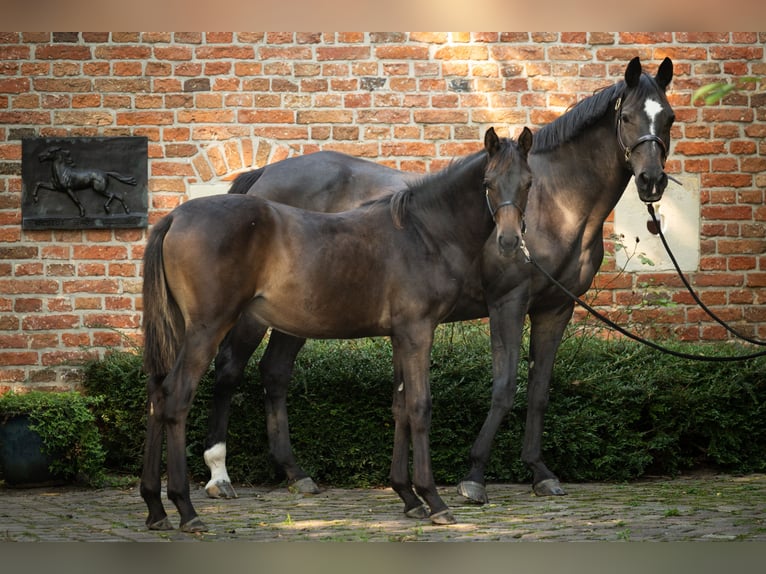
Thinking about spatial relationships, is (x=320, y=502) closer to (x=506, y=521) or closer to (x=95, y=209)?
(x=506, y=521)

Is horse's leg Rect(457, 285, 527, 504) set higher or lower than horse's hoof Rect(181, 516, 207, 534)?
higher

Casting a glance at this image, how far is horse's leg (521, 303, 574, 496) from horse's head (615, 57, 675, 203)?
970mm

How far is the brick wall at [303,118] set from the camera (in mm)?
8250

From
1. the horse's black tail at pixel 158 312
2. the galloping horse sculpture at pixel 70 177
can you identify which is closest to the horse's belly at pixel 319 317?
the horse's black tail at pixel 158 312

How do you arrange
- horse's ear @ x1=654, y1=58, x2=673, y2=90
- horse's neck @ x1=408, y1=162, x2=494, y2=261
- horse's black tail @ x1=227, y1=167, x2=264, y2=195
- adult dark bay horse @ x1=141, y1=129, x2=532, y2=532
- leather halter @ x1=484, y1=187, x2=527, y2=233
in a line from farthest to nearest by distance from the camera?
horse's black tail @ x1=227, y1=167, x2=264, y2=195 < horse's ear @ x1=654, y1=58, x2=673, y2=90 < horse's neck @ x1=408, y1=162, x2=494, y2=261 < leather halter @ x1=484, y1=187, x2=527, y2=233 < adult dark bay horse @ x1=141, y1=129, x2=532, y2=532

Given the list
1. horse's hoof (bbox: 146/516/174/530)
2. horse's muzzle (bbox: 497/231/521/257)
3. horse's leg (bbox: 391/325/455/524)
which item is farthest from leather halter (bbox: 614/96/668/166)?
horse's hoof (bbox: 146/516/174/530)

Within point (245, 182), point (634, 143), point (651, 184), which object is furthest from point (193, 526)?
point (634, 143)

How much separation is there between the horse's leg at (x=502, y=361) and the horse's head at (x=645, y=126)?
0.93 metres

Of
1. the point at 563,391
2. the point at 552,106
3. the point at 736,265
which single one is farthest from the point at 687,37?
the point at 563,391

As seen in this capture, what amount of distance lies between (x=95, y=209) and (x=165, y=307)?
3.95 m

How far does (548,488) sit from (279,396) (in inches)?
68.9

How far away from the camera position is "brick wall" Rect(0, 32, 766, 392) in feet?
27.1

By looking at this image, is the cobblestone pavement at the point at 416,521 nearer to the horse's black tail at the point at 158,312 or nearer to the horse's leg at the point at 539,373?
the horse's leg at the point at 539,373

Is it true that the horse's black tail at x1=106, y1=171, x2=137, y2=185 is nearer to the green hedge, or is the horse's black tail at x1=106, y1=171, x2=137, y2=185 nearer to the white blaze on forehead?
the green hedge
